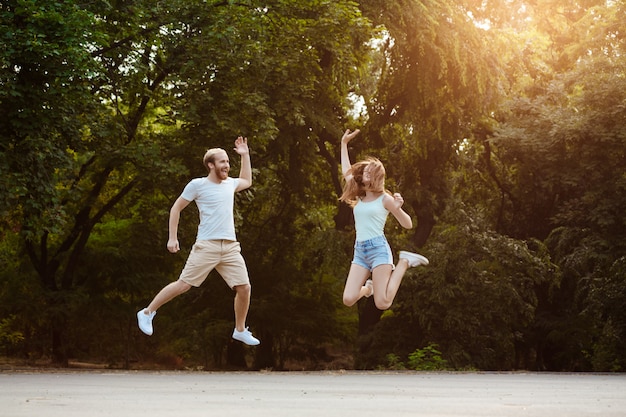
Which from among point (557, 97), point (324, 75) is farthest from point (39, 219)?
point (557, 97)

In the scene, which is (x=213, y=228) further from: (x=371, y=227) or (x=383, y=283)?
(x=383, y=283)

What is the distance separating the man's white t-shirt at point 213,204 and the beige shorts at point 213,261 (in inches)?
3.8

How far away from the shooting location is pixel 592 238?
81.0 ft

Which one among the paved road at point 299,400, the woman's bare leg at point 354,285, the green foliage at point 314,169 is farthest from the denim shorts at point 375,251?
the green foliage at point 314,169

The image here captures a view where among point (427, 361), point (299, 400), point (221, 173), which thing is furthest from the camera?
point (427, 361)

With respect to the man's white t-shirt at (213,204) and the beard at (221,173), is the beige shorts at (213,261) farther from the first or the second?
the beard at (221,173)

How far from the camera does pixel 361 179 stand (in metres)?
11.3

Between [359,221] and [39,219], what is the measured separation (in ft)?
32.3

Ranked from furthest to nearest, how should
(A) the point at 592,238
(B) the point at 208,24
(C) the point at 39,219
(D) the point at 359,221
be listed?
(A) the point at 592,238
(B) the point at 208,24
(C) the point at 39,219
(D) the point at 359,221

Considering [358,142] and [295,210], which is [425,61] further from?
[295,210]

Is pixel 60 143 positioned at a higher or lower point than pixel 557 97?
lower

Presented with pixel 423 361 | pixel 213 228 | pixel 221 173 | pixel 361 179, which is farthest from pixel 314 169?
pixel 221 173

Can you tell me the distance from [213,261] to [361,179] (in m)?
1.89

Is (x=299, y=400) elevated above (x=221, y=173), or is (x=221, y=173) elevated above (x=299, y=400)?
(x=221, y=173)
